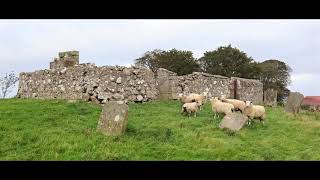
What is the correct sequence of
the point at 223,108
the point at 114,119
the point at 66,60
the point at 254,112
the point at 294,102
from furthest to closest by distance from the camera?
the point at 66,60, the point at 294,102, the point at 223,108, the point at 254,112, the point at 114,119

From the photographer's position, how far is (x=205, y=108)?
1952 centimetres

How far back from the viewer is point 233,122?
46.5 ft

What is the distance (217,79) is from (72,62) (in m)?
7.17

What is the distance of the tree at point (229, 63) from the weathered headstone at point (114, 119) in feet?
104

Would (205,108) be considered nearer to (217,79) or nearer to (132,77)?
(132,77)

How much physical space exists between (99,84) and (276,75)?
36.1m

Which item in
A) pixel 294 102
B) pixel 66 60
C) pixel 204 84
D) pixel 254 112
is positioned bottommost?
pixel 254 112

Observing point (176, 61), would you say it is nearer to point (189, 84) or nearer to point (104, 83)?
point (189, 84)

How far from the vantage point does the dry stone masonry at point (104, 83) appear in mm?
18578

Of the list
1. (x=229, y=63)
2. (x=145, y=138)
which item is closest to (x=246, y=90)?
(x=145, y=138)

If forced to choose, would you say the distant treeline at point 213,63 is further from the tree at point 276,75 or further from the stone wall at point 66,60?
the stone wall at point 66,60

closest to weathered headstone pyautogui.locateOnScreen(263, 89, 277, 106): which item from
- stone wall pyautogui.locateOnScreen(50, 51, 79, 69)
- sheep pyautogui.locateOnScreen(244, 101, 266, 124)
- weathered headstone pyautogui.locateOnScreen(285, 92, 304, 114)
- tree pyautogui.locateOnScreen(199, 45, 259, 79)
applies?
weathered headstone pyautogui.locateOnScreen(285, 92, 304, 114)
